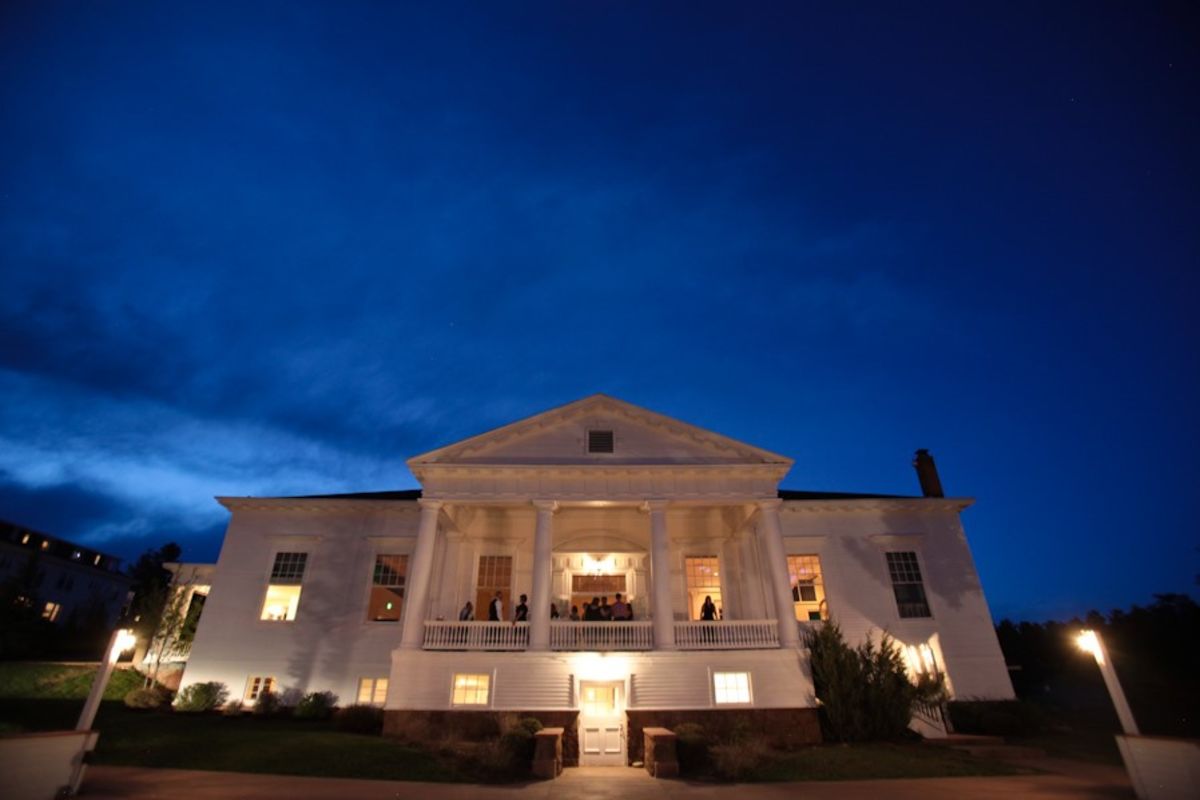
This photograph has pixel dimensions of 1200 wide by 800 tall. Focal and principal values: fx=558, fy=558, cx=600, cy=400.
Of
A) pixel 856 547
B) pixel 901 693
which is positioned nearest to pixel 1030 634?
pixel 856 547

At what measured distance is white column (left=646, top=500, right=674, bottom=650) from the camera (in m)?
16.9

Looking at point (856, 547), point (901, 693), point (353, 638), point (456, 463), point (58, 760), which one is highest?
point (456, 463)

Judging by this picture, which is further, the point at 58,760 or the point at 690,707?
the point at 690,707

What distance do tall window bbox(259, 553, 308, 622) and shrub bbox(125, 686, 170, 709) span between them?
3.90 m

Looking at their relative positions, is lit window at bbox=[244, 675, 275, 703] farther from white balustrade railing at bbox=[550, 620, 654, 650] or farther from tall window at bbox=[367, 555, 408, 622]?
white balustrade railing at bbox=[550, 620, 654, 650]

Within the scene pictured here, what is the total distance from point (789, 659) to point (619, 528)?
26.3 ft

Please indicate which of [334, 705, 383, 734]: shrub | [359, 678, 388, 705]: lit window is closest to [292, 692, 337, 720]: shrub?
[359, 678, 388, 705]: lit window

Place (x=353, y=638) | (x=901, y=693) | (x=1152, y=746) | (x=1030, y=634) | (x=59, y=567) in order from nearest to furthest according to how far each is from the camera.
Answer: (x=1152, y=746)
(x=901, y=693)
(x=353, y=638)
(x=1030, y=634)
(x=59, y=567)

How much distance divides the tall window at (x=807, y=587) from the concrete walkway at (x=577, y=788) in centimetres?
878

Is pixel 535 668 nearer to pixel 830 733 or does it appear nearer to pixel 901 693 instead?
pixel 830 733

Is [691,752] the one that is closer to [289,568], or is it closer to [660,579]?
[660,579]

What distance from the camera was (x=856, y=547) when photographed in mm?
22094

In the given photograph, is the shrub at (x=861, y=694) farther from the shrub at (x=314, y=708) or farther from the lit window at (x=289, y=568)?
the lit window at (x=289, y=568)

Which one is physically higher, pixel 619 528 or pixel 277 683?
pixel 619 528
